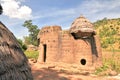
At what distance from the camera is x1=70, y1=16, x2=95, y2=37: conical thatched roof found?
668 inches

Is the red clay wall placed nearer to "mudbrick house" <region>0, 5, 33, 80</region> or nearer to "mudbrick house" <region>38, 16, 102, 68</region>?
"mudbrick house" <region>38, 16, 102, 68</region>

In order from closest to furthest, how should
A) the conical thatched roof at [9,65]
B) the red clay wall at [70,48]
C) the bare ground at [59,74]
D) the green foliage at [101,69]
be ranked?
1. the conical thatched roof at [9,65]
2. the bare ground at [59,74]
3. the green foliage at [101,69]
4. the red clay wall at [70,48]

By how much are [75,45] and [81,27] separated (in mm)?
1619

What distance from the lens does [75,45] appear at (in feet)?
55.5

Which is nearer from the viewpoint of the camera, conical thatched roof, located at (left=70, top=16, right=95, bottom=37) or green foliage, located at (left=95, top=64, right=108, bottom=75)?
green foliage, located at (left=95, top=64, right=108, bottom=75)

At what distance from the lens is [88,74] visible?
1569 cm

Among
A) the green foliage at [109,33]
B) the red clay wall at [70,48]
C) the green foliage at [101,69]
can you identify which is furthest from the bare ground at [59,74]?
the green foliage at [109,33]

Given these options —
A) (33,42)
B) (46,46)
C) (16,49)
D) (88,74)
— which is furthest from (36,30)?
(16,49)

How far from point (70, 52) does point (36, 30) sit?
131 ft

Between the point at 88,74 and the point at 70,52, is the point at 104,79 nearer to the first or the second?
the point at 88,74

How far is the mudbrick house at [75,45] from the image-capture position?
658 inches

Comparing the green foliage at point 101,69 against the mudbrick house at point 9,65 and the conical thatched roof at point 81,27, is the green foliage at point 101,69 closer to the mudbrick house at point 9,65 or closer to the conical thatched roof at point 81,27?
the conical thatched roof at point 81,27

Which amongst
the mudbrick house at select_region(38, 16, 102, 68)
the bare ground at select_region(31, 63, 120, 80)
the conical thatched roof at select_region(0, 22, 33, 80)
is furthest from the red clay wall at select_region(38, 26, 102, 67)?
the conical thatched roof at select_region(0, 22, 33, 80)

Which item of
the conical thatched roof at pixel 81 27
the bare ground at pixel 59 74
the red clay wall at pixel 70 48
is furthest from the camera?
the conical thatched roof at pixel 81 27
